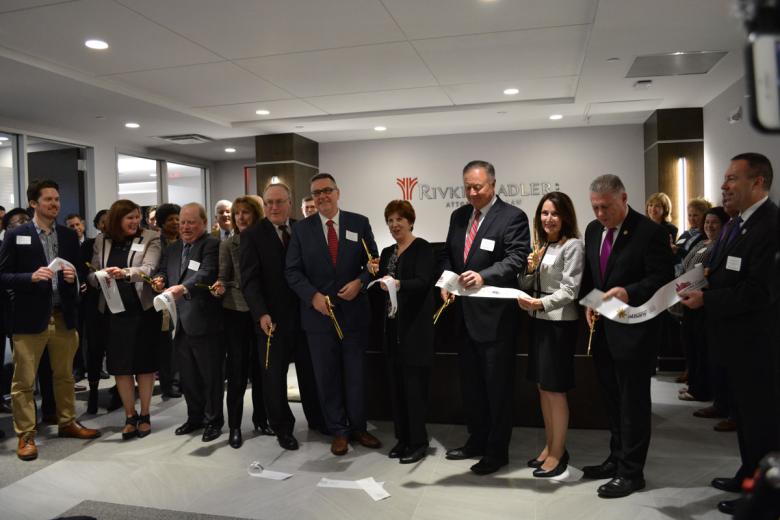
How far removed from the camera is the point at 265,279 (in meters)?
3.91

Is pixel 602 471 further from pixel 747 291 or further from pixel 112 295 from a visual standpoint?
pixel 112 295

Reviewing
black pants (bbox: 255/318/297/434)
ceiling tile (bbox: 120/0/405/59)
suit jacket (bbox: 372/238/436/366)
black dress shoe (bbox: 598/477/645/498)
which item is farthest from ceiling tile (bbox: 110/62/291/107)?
black dress shoe (bbox: 598/477/645/498)

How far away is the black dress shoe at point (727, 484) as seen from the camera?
312 centimetres

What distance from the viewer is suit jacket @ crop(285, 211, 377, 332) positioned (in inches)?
148

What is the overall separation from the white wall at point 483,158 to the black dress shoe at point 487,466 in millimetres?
6833

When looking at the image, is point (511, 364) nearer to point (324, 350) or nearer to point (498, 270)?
point (498, 270)

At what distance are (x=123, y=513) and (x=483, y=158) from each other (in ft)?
26.7

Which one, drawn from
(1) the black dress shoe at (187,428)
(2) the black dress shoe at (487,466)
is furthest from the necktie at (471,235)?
(1) the black dress shoe at (187,428)

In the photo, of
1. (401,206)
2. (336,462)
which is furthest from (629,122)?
(336,462)

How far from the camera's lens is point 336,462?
368 cm

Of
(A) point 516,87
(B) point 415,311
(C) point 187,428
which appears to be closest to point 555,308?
(B) point 415,311

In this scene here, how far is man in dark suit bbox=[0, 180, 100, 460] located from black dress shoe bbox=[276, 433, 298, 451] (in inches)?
55.1

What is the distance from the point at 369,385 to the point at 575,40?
3517mm

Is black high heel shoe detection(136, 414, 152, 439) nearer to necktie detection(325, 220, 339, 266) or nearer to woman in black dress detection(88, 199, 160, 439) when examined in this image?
woman in black dress detection(88, 199, 160, 439)
